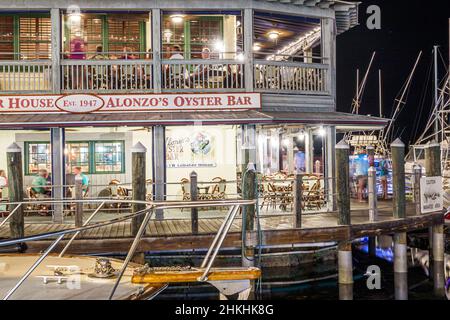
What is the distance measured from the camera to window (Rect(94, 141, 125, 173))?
17828mm

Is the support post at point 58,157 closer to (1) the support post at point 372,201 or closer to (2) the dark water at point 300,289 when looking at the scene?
(2) the dark water at point 300,289

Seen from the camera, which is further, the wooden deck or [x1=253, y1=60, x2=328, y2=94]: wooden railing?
[x1=253, y1=60, x2=328, y2=94]: wooden railing

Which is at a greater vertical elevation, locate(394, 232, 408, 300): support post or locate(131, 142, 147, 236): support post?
locate(131, 142, 147, 236): support post

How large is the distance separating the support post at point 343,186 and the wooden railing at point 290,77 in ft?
14.1

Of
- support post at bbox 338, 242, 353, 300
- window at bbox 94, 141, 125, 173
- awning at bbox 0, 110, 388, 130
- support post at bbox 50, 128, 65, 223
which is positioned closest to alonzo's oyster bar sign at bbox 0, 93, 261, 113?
awning at bbox 0, 110, 388, 130

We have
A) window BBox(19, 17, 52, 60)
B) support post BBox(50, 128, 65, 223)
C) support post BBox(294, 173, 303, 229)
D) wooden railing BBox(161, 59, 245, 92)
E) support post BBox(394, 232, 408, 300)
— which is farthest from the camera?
window BBox(19, 17, 52, 60)

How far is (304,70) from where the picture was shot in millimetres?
17172

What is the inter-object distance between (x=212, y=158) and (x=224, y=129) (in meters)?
1.01

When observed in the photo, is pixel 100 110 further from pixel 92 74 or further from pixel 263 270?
pixel 263 270

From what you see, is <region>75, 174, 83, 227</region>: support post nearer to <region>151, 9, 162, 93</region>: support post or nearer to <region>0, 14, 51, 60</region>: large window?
<region>151, 9, 162, 93</region>: support post

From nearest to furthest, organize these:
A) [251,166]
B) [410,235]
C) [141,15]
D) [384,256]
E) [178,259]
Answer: [251,166] < [178,259] < [141,15] < [384,256] < [410,235]

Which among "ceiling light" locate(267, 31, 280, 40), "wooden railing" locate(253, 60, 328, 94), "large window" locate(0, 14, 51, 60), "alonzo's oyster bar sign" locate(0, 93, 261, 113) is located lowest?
"alonzo's oyster bar sign" locate(0, 93, 261, 113)

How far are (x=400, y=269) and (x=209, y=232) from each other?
15.7 feet

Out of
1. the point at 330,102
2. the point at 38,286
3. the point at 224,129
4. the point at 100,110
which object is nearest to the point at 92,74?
the point at 100,110
